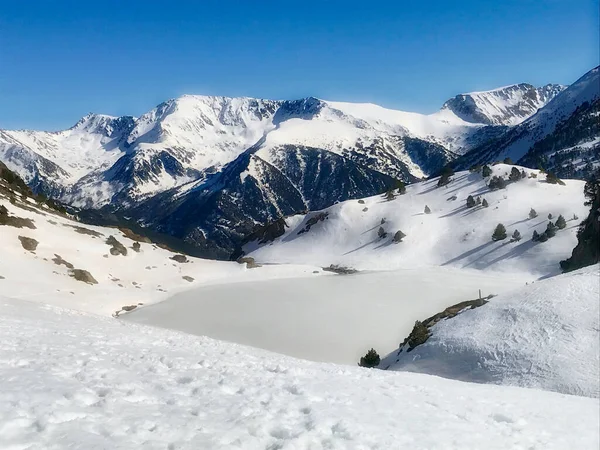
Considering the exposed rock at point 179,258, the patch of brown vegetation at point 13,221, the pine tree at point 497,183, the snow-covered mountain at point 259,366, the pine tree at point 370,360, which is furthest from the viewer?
the pine tree at point 497,183

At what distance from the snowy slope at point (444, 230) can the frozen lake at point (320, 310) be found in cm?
969

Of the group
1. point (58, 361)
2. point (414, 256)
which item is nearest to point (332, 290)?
point (414, 256)

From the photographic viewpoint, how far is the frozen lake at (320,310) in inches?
1490

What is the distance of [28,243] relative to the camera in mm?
57344

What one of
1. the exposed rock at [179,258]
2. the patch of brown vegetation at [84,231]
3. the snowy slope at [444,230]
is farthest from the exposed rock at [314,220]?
the patch of brown vegetation at [84,231]

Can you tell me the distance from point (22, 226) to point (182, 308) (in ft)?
93.8

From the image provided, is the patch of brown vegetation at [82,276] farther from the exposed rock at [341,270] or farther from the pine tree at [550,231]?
the pine tree at [550,231]

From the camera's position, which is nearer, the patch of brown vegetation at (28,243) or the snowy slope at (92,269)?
the snowy slope at (92,269)

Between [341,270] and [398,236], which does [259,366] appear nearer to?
[341,270]

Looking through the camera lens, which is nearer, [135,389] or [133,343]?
[135,389]

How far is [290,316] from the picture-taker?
149ft

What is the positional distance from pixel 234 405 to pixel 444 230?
289ft

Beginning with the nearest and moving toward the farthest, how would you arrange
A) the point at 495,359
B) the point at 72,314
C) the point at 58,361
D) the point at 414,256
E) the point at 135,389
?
1. the point at 135,389
2. the point at 58,361
3. the point at 495,359
4. the point at 72,314
5. the point at 414,256

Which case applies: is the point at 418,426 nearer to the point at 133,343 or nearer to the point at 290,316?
the point at 133,343
